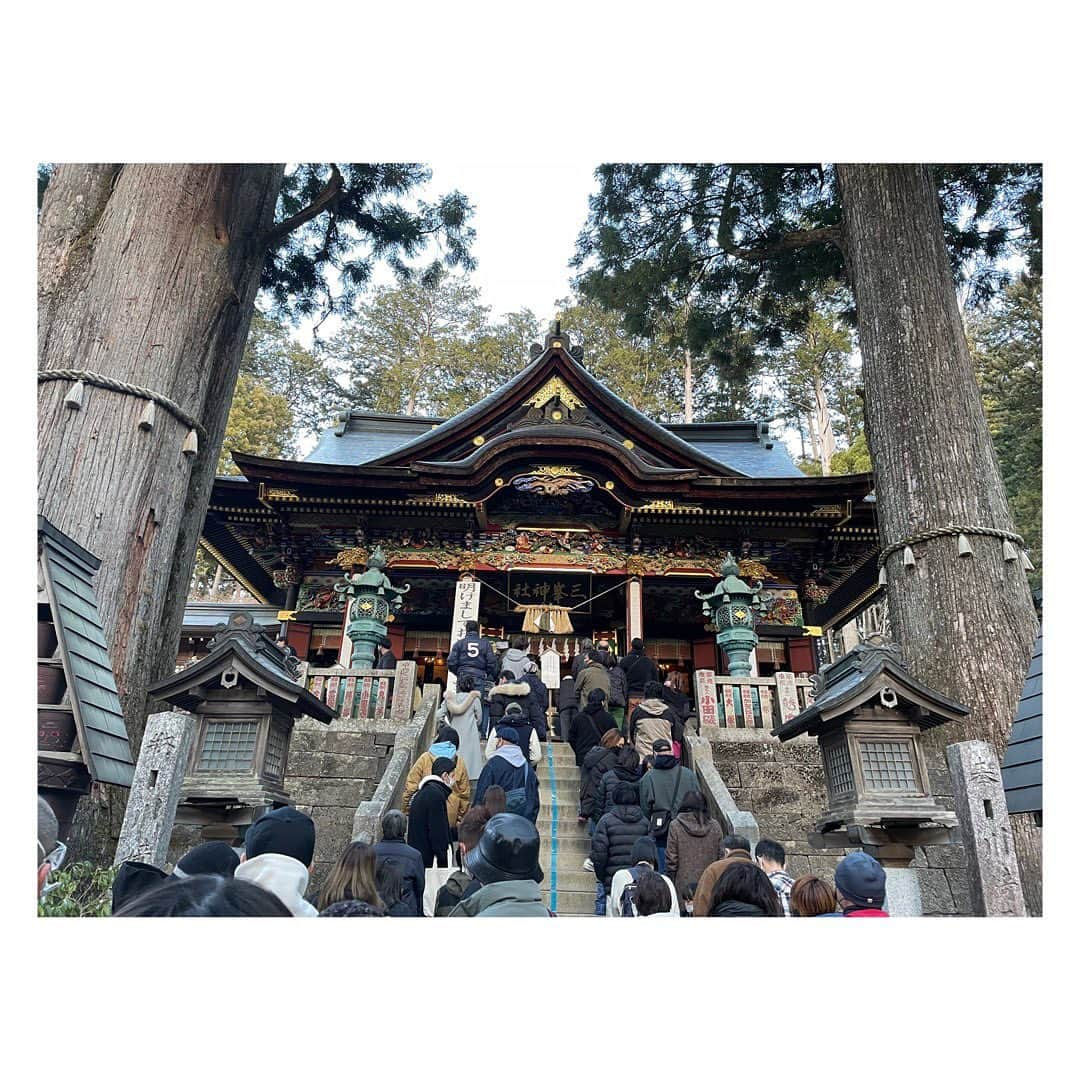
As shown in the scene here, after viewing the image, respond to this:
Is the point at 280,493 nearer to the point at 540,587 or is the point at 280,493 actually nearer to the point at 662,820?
the point at 540,587

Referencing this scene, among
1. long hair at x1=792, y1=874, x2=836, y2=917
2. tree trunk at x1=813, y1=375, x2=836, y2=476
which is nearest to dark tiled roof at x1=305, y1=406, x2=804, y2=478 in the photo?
tree trunk at x1=813, y1=375, x2=836, y2=476

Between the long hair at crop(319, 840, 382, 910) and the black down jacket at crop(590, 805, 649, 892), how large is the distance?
66.5 inches

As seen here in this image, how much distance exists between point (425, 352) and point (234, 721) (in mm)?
19687

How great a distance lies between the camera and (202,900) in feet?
6.06

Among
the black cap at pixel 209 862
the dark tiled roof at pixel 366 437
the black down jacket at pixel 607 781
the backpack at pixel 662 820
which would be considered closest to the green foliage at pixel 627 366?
the dark tiled roof at pixel 366 437

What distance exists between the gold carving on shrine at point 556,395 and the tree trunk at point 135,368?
730 centimetres

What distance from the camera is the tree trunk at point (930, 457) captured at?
14.1ft

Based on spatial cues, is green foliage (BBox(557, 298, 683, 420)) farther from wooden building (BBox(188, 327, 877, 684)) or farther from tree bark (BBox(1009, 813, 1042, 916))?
tree bark (BBox(1009, 813, 1042, 916))

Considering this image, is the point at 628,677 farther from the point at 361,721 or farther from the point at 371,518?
the point at 371,518

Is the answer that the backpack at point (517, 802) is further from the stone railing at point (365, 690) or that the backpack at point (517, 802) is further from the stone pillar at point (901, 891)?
the stone railing at point (365, 690)

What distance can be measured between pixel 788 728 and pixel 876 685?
0.62 m

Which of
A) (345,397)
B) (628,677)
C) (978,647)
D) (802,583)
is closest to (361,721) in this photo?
(628,677)

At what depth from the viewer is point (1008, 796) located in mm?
3312

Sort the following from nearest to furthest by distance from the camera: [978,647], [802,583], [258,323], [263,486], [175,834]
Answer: [978,647] → [175,834] → [263,486] → [802,583] → [258,323]
